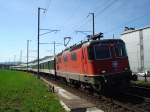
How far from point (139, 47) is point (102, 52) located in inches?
2041

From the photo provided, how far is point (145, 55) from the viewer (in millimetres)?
65688

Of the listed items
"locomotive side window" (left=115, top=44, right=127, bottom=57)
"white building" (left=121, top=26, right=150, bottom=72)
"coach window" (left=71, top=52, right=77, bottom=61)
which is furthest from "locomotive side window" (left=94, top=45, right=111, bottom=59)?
"white building" (left=121, top=26, right=150, bottom=72)

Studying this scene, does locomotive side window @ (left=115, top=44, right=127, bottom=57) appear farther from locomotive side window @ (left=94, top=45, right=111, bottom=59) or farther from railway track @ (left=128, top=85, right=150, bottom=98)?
railway track @ (left=128, top=85, right=150, bottom=98)

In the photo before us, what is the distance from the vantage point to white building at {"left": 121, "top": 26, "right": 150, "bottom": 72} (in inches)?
2576

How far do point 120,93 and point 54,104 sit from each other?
232 inches

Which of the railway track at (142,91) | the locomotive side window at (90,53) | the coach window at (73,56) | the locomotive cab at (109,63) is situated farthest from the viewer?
the coach window at (73,56)

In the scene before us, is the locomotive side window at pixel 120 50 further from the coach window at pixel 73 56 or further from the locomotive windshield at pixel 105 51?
the coach window at pixel 73 56

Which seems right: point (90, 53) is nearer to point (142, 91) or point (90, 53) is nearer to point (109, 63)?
point (109, 63)

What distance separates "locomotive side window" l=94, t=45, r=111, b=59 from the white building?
1885 inches

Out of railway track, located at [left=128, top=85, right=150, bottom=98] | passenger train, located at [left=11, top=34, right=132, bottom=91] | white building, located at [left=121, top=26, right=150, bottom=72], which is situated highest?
white building, located at [left=121, top=26, right=150, bottom=72]

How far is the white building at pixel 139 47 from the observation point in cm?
6544

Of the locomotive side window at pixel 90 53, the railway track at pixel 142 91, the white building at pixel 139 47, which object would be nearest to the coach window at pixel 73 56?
the locomotive side window at pixel 90 53

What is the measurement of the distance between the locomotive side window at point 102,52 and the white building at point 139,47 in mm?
47876

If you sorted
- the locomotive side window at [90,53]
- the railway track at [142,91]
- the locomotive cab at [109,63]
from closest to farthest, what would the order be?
the locomotive cab at [109,63] < the locomotive side window at [90,53] < the railway track at [142,91]
